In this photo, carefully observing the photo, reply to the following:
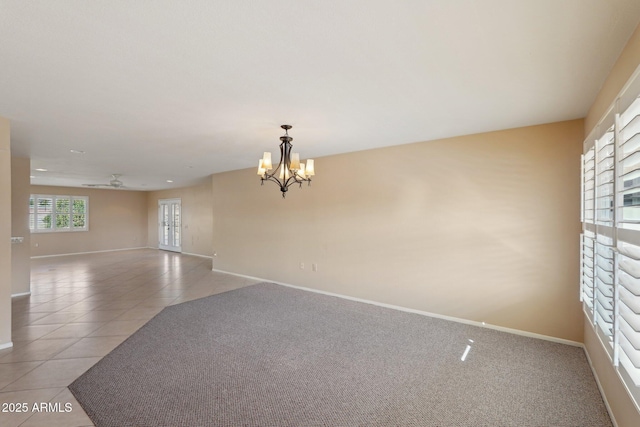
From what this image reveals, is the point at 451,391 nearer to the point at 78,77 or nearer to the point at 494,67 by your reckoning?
the point at 494,67

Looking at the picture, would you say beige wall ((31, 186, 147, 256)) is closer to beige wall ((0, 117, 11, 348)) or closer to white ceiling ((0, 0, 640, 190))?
white ceiling ((0, 0, 640, 190))

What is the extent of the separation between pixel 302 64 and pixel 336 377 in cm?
249

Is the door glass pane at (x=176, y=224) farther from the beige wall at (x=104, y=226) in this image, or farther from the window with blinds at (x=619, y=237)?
the window with blinds at (x=619, y=237)

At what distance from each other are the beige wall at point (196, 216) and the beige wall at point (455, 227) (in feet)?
14.6

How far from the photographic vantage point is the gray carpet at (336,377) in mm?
2033

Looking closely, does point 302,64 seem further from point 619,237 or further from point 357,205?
point 357,205

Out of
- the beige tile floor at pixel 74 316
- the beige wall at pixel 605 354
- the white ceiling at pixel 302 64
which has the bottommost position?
the beige tile floor at pixel 74 316

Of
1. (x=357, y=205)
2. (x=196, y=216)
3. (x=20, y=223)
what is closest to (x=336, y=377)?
(x=357, y=205)

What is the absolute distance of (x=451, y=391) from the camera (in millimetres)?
2316

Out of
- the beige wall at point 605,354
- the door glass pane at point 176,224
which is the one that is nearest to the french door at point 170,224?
the door glass pane at point 176,224

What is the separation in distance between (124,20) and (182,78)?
637 millimetres

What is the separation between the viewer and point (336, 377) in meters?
2.50

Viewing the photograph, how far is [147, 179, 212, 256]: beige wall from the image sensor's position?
920 centimetres

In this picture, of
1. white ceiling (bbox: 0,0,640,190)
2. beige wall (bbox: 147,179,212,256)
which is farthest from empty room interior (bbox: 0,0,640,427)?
beige wall (bbox: 147,179,212,256)
